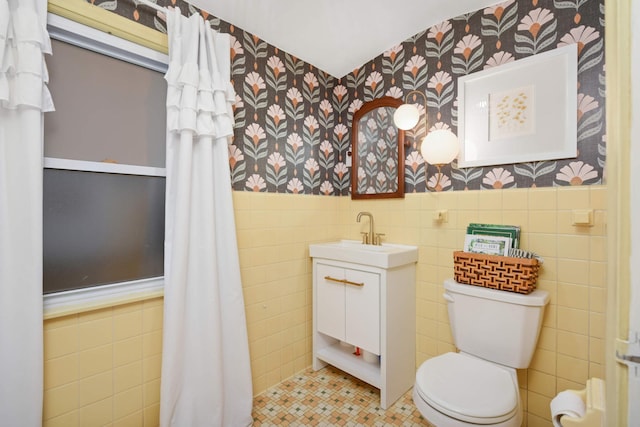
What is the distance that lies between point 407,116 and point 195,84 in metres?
1.27

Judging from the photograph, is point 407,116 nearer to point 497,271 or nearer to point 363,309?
point 497,271

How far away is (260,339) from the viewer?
6.11 ft

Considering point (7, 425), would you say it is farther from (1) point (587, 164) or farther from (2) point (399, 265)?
(1) point (587, 164)

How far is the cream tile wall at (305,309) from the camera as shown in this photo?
1.27 m

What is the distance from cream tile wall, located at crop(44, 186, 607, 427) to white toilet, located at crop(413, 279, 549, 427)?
0.21 m

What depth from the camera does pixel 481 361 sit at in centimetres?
142

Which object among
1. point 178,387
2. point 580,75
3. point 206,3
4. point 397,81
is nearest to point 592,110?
point 580,75

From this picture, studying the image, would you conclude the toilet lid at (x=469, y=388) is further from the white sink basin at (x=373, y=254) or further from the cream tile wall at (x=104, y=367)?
the cream tile wall at (x=104, y=367)

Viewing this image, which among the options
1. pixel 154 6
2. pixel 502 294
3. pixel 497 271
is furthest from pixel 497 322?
pixel 154 6

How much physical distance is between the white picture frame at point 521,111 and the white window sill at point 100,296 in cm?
187

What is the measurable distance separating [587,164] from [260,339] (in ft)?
6.64

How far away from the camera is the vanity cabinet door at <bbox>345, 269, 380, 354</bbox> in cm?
172

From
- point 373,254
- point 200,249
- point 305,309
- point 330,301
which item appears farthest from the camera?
point 305,309

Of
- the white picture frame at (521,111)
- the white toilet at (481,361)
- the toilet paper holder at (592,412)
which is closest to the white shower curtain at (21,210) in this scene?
the white toilet at (481,361)
